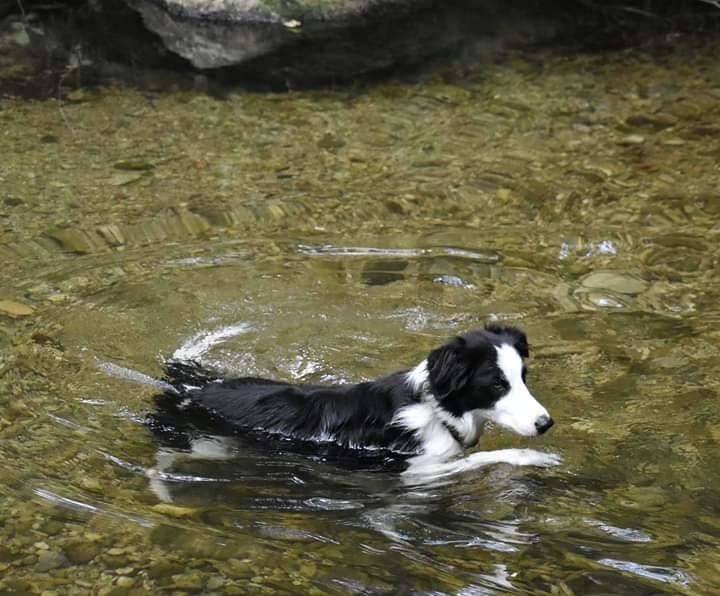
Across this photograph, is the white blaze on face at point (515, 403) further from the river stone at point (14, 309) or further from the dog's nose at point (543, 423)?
the river stone at point (14, 309)

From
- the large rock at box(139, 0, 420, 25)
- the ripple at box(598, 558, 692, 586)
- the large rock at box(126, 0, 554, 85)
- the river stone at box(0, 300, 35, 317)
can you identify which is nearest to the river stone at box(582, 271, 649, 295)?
the ripple at box(598, 558, 692, 586)

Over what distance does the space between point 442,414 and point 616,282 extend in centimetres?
239

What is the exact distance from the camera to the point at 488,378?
495 cm

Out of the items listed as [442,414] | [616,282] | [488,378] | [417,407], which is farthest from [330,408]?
[616,282]

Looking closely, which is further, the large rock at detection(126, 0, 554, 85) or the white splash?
the large rock at detection(126, 0, 554, 85)

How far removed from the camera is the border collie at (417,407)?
4941 millimetres

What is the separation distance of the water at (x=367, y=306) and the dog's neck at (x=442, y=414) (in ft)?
0.92

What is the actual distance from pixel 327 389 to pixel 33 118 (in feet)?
18.5

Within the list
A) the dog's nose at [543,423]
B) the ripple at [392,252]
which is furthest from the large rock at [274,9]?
the dog's nose at [543,423]

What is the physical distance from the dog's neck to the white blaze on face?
0.71 ft

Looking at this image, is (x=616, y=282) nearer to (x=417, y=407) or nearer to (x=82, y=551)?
(x=417, y=407)

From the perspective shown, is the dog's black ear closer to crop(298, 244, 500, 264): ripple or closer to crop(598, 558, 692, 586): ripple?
crop(598, 558, 692, 586): ripple

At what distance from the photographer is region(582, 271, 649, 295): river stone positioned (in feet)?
22.7

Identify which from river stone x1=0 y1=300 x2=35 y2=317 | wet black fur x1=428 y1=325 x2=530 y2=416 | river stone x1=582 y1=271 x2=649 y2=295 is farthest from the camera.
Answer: river stone x1=582 y1=271 x2=649 y2=295
